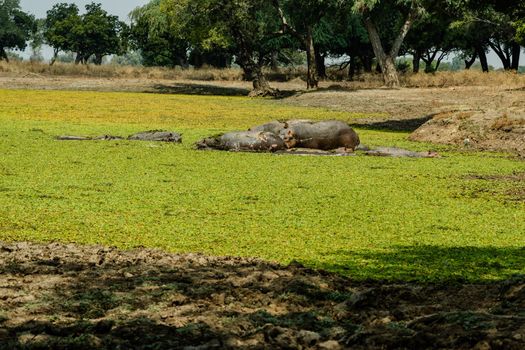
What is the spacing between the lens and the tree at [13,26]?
11119cm

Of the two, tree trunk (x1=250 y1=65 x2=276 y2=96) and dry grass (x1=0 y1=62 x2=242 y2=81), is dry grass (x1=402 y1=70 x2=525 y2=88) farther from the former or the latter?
dry grass (x1=0 y1=62 x2=242 y2=81)

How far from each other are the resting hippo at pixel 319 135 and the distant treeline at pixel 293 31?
6407 mm

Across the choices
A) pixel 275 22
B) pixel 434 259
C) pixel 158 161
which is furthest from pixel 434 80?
pixel 434 259

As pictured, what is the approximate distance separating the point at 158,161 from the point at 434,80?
38.1 m

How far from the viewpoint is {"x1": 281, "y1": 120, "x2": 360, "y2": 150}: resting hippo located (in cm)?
1877

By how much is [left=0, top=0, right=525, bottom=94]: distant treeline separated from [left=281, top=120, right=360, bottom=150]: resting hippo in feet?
21.0

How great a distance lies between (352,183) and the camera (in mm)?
13312

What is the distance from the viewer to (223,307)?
5.67 meters

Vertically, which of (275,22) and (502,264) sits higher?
(275,22)

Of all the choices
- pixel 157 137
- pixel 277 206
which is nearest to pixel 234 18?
pixel 157 137

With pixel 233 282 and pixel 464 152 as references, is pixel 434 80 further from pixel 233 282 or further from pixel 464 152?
pixel 233 282

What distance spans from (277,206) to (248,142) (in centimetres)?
791

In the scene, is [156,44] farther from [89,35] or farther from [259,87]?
[259,87]

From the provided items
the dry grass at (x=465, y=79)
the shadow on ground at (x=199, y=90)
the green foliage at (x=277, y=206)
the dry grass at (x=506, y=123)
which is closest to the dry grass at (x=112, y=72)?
the shadow on ground at (x=199, y=90)
